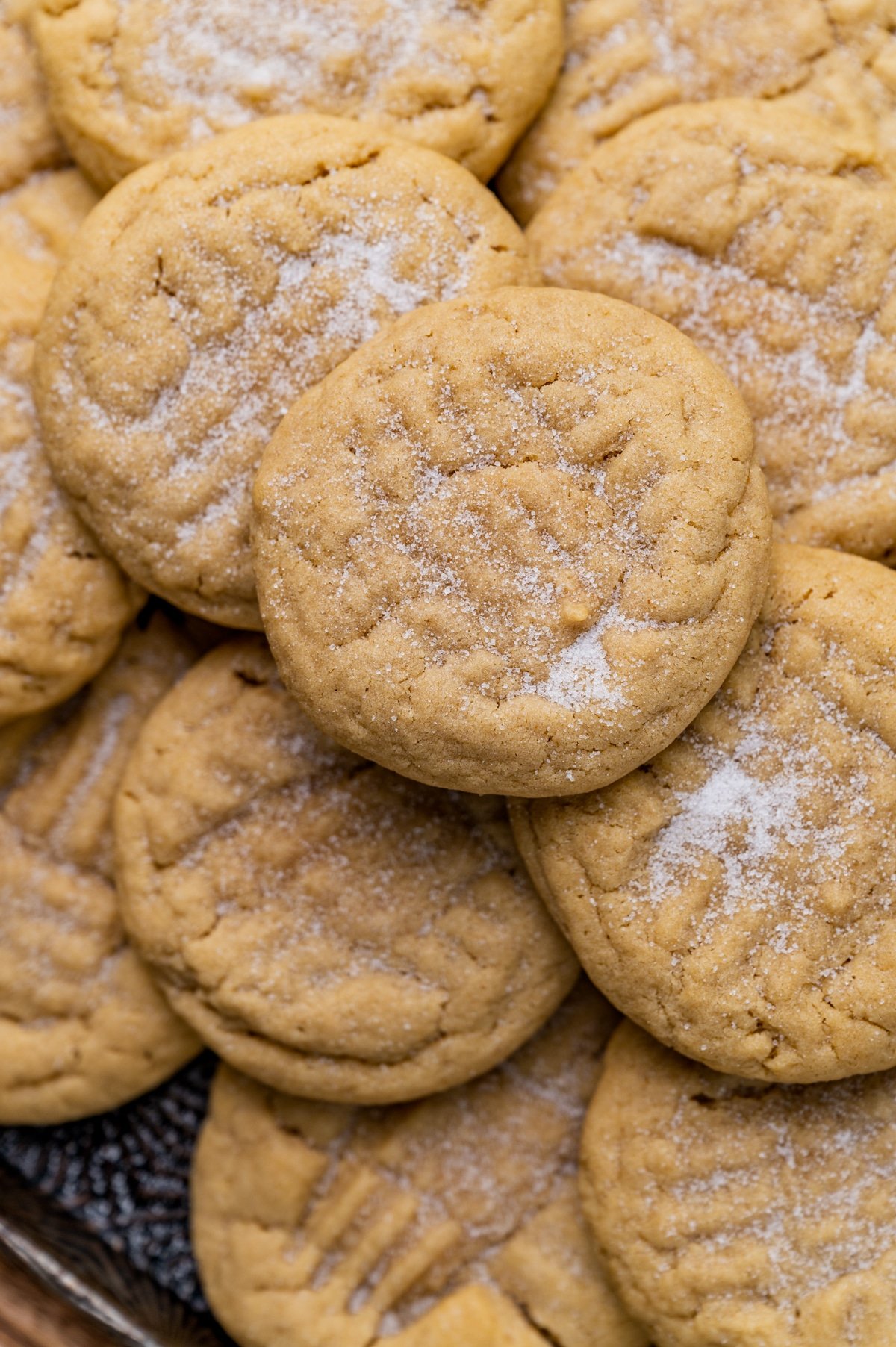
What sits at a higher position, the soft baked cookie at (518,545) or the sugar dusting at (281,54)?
the sugar dusting at (281,54)

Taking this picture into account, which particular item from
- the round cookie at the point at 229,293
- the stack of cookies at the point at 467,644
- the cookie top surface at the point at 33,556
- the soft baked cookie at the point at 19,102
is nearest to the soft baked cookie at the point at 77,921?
the stack of cookies at the point at 467,644

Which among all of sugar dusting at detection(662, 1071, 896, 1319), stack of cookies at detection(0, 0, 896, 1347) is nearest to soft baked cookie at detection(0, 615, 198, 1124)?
stack of cookies at detection(0, 0, 896, 1347)

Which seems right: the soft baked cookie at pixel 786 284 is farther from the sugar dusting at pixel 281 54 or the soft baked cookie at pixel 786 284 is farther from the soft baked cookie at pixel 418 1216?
the soft baked cookie at pixel 418 1216

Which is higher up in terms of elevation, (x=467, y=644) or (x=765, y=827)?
(x=467, y=644)

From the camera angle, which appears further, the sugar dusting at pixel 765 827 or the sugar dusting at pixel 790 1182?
the sugar dusting at pixel 790 1182

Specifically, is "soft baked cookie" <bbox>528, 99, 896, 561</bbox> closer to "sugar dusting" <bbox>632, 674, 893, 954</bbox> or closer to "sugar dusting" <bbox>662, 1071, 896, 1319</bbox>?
"sugar dusting" <bbox>632, 674, 893, 954</bbox>

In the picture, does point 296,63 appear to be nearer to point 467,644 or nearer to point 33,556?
point 33,556

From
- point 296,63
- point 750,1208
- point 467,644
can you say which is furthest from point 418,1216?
point 296,63

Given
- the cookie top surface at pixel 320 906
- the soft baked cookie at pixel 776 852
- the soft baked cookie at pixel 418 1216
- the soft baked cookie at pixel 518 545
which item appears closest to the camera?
the soft baked cookie at pixel 518 545
